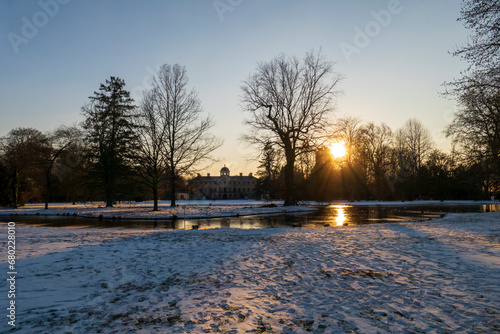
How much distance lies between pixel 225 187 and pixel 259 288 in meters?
114

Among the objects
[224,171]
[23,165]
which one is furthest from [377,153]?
[224,171]

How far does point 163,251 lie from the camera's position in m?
7.74

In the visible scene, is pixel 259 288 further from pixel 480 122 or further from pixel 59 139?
pixel 59 139

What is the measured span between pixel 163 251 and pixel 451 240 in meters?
9.18

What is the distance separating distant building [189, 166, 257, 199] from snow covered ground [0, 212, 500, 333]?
105239mm

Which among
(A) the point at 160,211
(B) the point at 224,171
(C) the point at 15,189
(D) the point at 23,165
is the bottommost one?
(A) the point at 160,211

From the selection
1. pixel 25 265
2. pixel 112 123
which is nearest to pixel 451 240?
pixel 25 265

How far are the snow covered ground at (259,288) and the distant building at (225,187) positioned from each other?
105 meters

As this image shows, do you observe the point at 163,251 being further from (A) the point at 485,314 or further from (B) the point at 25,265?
(A) the point at 485,314

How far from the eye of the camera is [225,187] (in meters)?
118

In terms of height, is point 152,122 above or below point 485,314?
above

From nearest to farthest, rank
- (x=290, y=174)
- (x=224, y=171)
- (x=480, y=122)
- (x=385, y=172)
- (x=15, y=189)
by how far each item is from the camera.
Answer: (x=480, y=122), (x=290, y=174), (x=15, y=189), (x=385, y=172), (x=224, y=171)

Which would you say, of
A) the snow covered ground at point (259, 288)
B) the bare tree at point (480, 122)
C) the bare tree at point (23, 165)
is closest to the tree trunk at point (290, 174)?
the bare tree at point (480, 122)

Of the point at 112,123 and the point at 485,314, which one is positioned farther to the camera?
the point at 112,123
